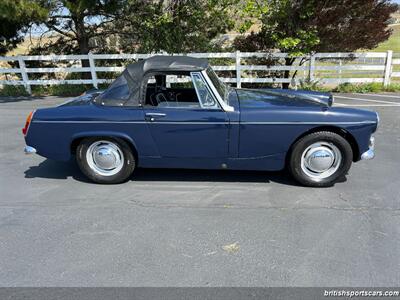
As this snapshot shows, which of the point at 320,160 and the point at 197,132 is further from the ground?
the point at 197,132

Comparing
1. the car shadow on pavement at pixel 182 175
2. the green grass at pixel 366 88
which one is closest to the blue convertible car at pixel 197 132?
the car shadow on pavement at pixel 182 175

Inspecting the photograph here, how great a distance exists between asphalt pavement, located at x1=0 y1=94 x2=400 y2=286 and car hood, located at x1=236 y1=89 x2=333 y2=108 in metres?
0.98

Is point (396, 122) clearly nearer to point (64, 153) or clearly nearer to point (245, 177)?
point (245, 177)

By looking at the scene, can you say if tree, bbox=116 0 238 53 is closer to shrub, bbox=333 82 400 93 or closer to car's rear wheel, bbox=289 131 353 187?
shrub, bbox=333 82 400 93

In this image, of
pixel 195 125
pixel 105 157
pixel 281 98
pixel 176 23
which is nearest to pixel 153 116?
pixel 195 125

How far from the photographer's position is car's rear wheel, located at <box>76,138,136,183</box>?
427 cm

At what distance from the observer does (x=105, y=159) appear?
4.31 m

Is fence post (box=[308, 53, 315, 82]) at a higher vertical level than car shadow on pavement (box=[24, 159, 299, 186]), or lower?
higher

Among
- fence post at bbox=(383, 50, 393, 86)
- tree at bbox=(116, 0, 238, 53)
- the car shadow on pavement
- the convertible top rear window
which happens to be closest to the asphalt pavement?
the car shadow on pavement

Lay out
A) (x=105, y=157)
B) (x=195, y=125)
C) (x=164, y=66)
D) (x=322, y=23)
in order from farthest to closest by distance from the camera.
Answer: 1. (x=322, y=23)
2. (x=105, y=157)
3. (x=164, y=66)
4. (x=195, y=125)

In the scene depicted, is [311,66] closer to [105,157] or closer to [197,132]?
[197,132]

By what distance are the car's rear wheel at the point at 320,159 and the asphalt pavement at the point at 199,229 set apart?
16cm

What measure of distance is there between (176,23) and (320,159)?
9.49 m

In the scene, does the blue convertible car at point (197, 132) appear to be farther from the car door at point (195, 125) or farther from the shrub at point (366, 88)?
the shrub at point (366, 88)
